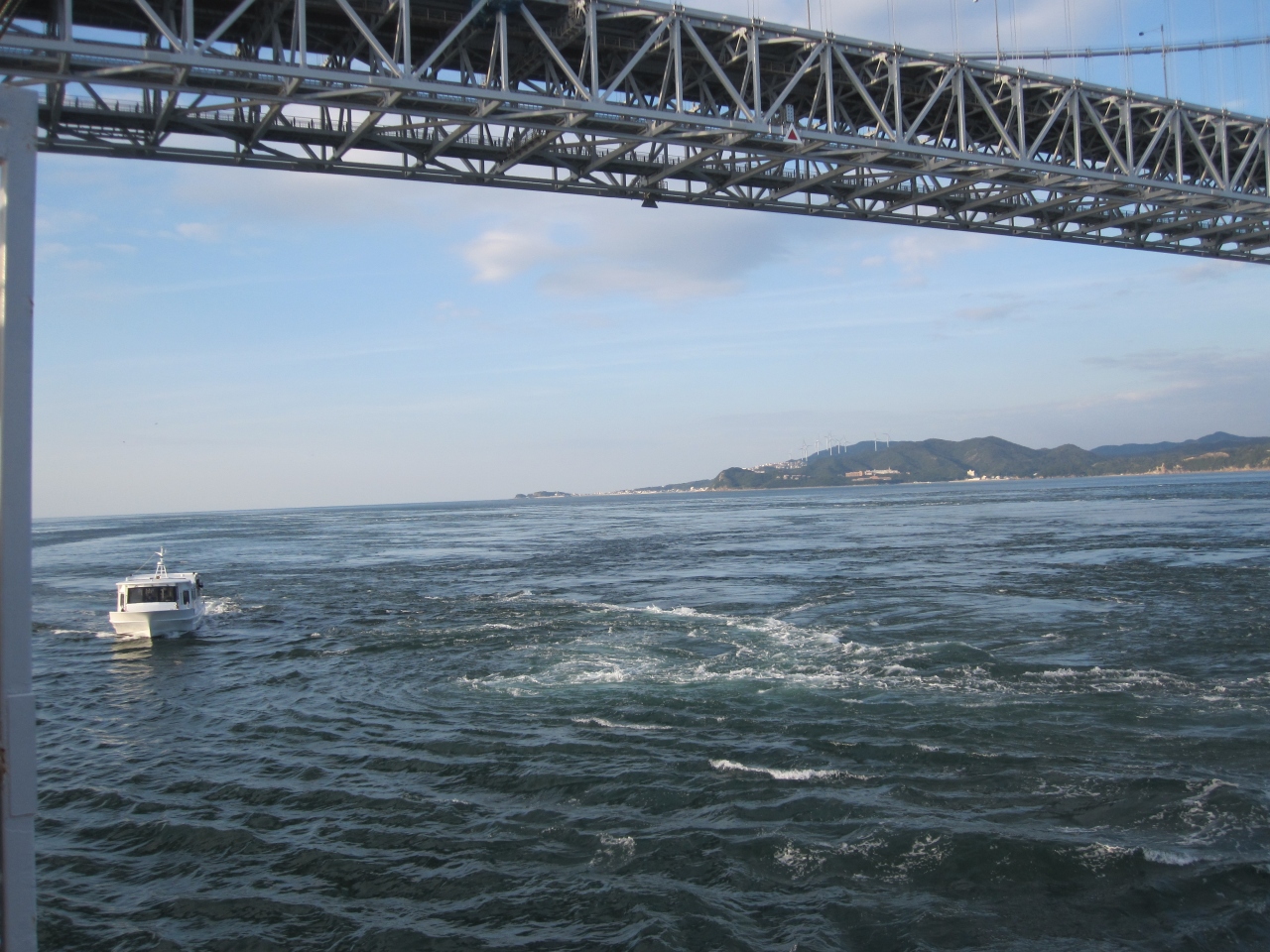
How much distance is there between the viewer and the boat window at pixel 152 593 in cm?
2595

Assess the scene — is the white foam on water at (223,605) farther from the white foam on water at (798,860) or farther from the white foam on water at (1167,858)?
the white foam on water at (1167,858)

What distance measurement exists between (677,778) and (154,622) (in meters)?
20.6

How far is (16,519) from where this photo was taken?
9.13 feet

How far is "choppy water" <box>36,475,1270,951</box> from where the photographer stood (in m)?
8.23

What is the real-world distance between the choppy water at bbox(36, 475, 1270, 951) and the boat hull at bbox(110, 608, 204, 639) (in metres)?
0.59

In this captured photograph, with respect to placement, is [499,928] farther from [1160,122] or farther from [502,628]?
[1160,122]

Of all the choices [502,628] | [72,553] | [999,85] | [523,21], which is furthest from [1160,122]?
[72,553]

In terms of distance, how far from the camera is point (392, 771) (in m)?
12.5

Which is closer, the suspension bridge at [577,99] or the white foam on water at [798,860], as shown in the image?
the white foam on water at [798,860]

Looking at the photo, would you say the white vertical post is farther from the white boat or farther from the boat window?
the boat window

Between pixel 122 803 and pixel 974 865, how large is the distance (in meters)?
11.6

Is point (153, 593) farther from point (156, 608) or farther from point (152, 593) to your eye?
point (156, 608)

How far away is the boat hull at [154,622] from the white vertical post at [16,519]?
25883 millimetres

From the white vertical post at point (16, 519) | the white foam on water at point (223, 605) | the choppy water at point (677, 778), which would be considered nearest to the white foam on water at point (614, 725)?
the choppy water at point (677, 778)
